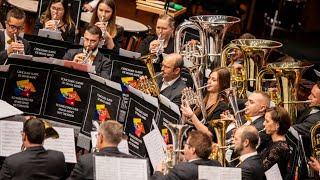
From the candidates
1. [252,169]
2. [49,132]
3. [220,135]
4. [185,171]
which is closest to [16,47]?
[49,132]

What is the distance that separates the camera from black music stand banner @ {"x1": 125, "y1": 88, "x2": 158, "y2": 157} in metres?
8.20

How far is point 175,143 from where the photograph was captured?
25.0 ft

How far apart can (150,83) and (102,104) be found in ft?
2.45

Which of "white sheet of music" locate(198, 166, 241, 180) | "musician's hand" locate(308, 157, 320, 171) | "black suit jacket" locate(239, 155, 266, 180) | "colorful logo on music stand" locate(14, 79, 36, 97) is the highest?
"colorful logo on music stand" locate(14, 79, 36, 97)

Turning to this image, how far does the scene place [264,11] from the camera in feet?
52.8

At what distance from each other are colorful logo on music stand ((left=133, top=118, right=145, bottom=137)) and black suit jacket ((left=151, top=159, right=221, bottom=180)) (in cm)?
118

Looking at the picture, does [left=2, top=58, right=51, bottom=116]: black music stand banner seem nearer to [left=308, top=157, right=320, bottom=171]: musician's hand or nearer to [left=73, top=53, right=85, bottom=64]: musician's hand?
[left=73, top=53, right=85, bottom=64]: musician's hand

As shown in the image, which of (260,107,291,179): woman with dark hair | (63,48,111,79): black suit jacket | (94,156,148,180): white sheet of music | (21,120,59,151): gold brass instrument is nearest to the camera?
(94,156,148,180): white sheet of music

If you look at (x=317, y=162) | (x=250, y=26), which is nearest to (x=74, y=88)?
(x=317, y=162)

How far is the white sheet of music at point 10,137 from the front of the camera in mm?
7578

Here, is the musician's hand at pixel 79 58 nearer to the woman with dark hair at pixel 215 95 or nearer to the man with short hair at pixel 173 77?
the man with short hair at pixel 173 77

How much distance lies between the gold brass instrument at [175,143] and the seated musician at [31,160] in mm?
1058

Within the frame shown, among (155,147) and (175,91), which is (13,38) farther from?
(155,147)

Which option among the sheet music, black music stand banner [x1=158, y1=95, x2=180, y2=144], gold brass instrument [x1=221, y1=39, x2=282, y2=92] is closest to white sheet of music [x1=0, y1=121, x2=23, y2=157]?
the sheet music
